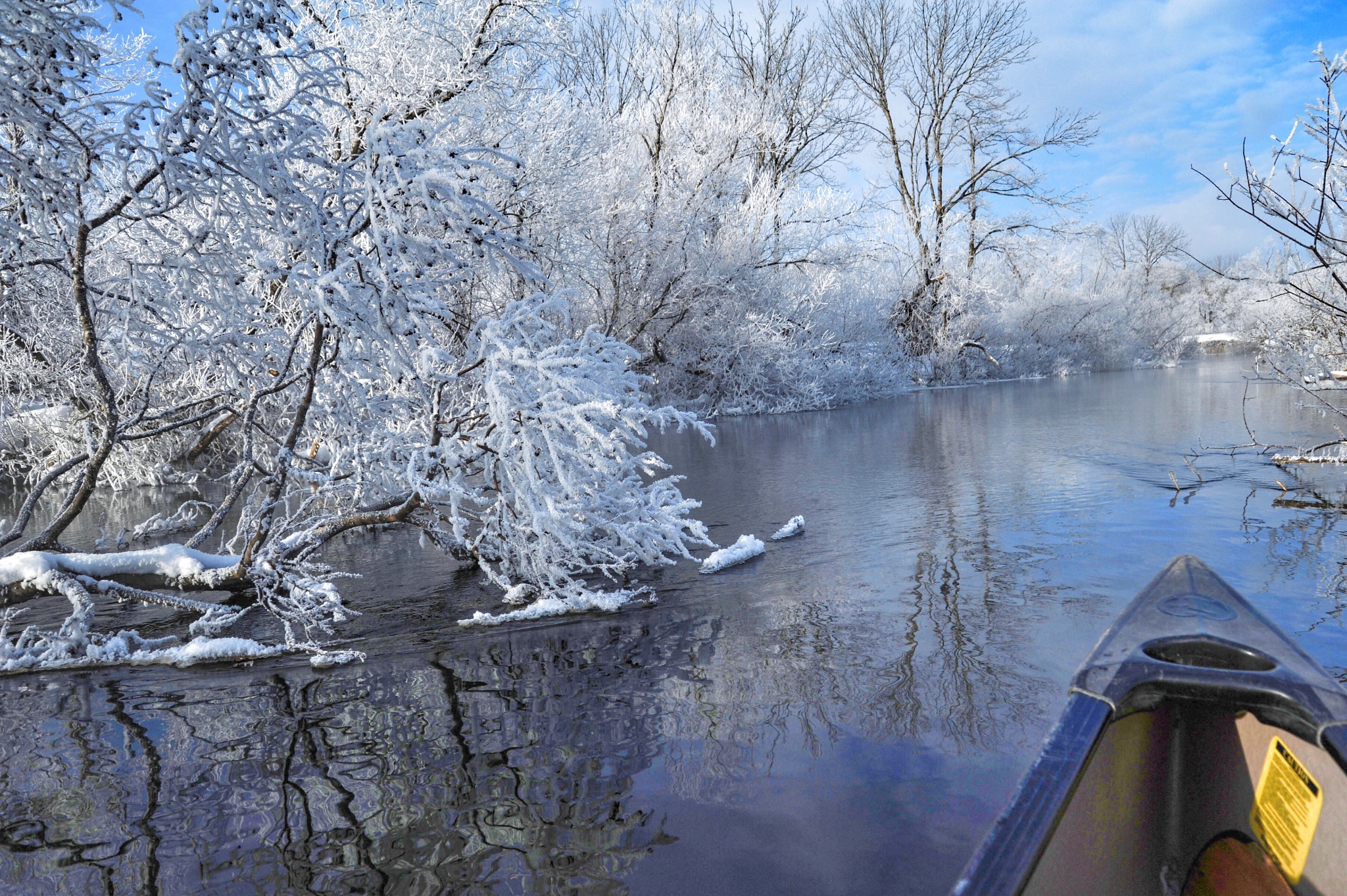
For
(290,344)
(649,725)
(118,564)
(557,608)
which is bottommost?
(649,725)

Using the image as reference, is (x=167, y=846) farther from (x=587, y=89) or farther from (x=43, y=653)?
(x=587, y=89)

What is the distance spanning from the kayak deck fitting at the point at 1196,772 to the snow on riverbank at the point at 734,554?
11.7ft

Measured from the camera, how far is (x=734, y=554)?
629 centimetres

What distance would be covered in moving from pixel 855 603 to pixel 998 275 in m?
33.7

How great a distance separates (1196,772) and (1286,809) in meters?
0.26

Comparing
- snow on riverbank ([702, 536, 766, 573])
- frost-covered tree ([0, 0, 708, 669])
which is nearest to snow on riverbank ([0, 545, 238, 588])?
frost-covered tree ([0, 0, 708, 669])

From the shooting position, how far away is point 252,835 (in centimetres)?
281

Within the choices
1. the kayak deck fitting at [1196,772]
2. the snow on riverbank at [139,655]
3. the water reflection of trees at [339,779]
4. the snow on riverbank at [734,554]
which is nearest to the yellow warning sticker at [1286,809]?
the kayak deck fitting at [1196,772]

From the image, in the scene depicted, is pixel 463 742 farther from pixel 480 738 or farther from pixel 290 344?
pixel 290 344

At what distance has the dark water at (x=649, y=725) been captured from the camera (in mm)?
2617

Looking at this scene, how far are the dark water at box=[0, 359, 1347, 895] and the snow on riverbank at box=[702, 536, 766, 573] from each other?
182 millimetres

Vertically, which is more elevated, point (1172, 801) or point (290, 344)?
point (290, 344)

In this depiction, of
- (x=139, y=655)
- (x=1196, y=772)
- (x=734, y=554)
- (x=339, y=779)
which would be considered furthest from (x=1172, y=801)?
(x=139, y=655)

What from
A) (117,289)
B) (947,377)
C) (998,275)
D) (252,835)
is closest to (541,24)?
(117,289)
